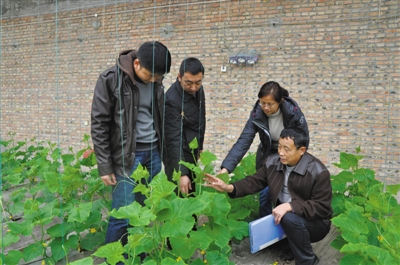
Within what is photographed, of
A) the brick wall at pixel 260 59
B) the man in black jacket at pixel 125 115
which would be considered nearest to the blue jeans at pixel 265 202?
the man in black jacket at pixel 125 115

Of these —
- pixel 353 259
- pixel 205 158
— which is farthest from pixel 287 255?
pixel 205 158

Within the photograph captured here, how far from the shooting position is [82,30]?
660cm

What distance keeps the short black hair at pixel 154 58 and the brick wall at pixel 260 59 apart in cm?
314

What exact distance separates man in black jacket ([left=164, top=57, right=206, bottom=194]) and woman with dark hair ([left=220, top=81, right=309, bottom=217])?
0.28m

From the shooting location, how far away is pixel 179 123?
2.14 m

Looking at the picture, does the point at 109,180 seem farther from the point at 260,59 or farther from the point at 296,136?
the point at 260,59

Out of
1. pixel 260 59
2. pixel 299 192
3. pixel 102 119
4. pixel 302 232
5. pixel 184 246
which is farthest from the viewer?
pixel 260 59

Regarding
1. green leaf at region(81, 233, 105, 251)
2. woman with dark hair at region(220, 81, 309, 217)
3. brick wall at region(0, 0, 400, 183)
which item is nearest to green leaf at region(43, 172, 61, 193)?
green leaf at region(81, 233, 105, 251)

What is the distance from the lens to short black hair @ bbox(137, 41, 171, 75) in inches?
66.2

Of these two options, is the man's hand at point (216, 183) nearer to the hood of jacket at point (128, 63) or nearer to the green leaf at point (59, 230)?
the hood of jacket at point (128, 63)

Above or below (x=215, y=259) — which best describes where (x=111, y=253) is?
above

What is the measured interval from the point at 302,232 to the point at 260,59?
383cm

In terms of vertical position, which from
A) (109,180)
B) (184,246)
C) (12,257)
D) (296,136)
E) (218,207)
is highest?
(296,136)

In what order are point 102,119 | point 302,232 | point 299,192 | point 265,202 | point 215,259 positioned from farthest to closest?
1. point 265,202
2. point 299,192
3. point 302,232
4. point 102,119
5. point 215,259
